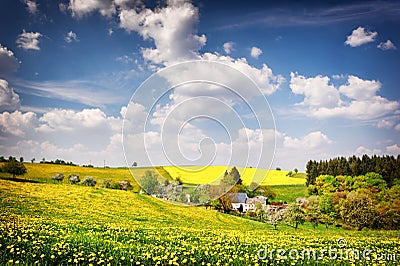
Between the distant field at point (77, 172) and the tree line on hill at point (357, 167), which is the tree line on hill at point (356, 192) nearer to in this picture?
the tree line on hill at point (357, 167)

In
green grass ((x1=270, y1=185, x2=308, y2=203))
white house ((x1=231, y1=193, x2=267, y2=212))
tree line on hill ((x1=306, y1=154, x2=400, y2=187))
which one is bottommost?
white house ((x1=231, y1=193, x2=267, y2=212))

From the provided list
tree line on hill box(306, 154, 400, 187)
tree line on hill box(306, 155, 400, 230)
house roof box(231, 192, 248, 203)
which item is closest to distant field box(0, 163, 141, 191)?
house roof box(231, 192, 248, 203)

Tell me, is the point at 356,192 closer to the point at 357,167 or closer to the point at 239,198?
the point at 239,198

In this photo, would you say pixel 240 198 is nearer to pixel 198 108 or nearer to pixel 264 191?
pixel 264 191

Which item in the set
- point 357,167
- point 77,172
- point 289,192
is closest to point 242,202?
point 289,192

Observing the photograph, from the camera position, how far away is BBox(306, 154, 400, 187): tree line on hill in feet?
332

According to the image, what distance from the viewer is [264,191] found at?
94938 mm

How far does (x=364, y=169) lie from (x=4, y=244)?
11261cm

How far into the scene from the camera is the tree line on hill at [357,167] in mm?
101262

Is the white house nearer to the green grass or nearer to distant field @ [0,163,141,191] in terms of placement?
the green grass

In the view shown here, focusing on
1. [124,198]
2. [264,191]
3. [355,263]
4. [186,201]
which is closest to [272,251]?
[355,263]

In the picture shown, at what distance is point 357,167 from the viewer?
10919cm

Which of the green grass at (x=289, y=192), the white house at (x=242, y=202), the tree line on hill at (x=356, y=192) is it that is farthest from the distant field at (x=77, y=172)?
the green grass at (x=289, y=192)

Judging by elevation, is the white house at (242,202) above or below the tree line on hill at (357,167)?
below
